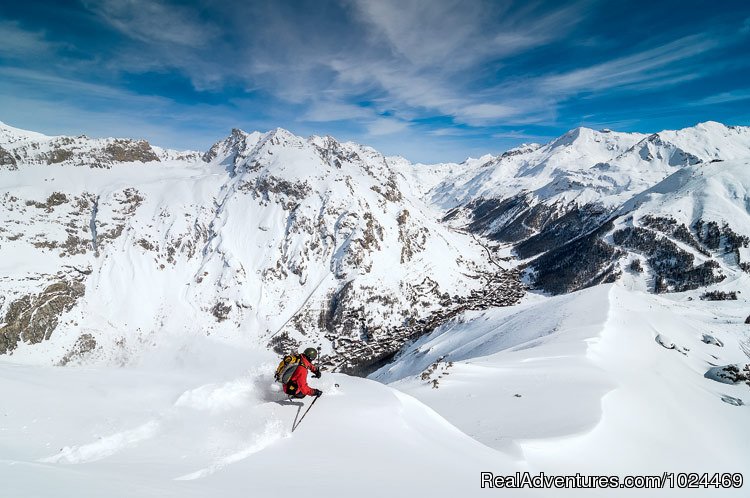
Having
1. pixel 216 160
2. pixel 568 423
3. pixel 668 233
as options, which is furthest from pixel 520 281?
pixel 216 160

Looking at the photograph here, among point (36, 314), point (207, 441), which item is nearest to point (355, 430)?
point (207, 441)

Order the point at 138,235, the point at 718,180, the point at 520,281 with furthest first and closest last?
Result: 1. the point at 520,281
2. the point at 718,180
3. the point at 138,235

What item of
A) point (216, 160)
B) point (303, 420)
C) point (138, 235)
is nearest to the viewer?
point (303, 420)

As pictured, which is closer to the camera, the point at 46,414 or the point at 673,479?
the point at 46,414

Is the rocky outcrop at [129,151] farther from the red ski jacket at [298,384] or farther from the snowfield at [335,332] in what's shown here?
the red ski jacket at [298,384]

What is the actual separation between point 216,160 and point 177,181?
66.5m

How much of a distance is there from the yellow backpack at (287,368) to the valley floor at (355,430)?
60cm

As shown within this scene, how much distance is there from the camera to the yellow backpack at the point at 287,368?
10.7m

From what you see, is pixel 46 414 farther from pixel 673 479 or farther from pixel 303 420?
pixel 673 479

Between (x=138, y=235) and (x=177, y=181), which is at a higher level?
(x=177, y=181)

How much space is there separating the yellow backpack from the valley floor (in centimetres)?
60

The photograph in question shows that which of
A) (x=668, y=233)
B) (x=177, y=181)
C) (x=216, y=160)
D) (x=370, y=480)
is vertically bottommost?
(x=370, y=480)

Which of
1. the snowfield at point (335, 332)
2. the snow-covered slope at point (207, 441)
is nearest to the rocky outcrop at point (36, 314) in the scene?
the snowfield at point (335, 332)

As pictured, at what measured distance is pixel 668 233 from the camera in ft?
392
